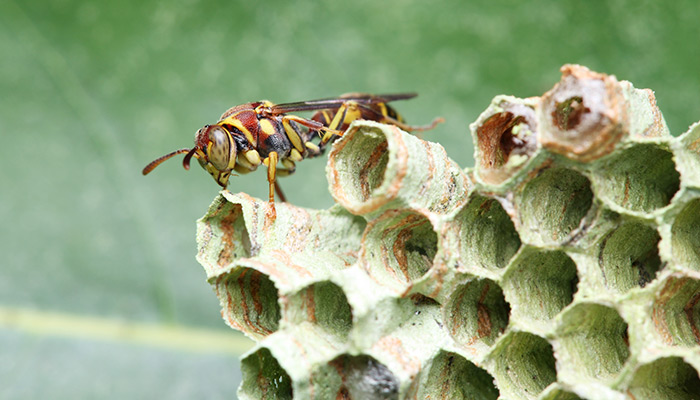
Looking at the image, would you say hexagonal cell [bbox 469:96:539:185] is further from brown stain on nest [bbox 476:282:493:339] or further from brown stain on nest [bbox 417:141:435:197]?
brown stain on nest [bbox 476:282:493:339]

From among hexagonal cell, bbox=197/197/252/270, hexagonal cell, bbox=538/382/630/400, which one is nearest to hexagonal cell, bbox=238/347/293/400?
hexagonal cell, bbox=197/197/252/270

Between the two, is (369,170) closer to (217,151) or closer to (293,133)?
(217,151)

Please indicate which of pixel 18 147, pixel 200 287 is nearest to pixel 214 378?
pixel 200 287

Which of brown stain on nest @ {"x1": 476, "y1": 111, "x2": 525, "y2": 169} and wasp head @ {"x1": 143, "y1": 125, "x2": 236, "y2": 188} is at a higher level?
wasp head @ {"x1": 143, "y1": 125, "x2": 236, "y2": 188}

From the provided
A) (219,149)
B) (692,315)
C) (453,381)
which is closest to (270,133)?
(219,149)

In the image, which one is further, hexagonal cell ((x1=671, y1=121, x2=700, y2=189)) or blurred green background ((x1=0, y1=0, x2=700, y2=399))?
blurred green background ((x1=0, y1=0, x2=700, y2=399))

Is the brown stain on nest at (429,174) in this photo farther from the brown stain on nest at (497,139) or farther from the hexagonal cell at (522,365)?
the hexagonal cell at (522,365)

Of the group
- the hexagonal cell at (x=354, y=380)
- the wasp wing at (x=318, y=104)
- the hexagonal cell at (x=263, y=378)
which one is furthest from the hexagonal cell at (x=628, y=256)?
the wasp wing at (x=318, y=104)
